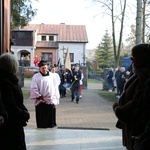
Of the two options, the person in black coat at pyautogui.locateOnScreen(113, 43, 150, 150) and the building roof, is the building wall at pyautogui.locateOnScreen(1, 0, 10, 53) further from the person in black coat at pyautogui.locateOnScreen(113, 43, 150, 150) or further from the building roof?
the building roof

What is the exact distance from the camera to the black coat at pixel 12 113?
13.7 feet

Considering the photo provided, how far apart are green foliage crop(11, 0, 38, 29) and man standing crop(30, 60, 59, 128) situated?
13489mm

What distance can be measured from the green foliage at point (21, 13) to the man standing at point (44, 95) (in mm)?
13489

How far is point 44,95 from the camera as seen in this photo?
8.73 meters

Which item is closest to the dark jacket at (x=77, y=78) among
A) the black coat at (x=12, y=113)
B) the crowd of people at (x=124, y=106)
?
the crowd of people at (x=124, y=106)

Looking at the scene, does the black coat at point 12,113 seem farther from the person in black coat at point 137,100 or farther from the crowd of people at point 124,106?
the person in black coat at point 137,100

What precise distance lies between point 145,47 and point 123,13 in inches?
858

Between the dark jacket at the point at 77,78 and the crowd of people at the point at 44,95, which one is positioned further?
the dark jacket at the point at 77,78

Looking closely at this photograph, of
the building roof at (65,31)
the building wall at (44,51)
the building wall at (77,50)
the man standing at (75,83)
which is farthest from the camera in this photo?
the building roof at (65,31)

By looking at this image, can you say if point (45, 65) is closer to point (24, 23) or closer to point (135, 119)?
point (135, 119)

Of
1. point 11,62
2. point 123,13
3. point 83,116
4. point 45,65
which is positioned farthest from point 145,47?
point 123,13

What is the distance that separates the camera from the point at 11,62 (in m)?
4.23

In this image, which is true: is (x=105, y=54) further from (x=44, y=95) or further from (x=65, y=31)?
(x=44, y=95)

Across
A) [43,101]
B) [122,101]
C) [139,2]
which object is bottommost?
[43,101]
